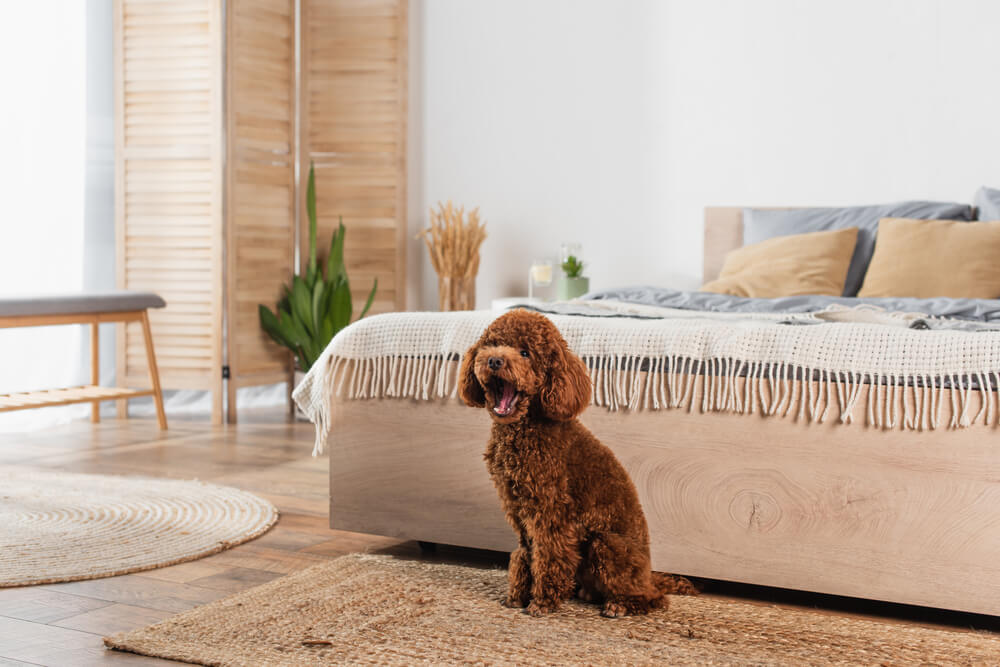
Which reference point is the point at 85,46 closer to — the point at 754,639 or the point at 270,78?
the point at 270,78

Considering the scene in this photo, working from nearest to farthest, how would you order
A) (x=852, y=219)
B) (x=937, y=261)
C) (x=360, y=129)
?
(x=937, y=261)
(x=852, y=219)
(x=360, y=129)

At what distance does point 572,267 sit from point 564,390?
249cm

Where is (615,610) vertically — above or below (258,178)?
below

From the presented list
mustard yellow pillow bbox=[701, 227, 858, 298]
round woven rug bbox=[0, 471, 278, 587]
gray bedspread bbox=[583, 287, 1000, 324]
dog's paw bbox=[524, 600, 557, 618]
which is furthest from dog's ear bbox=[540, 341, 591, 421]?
mustard yellow pillow bbox=[701, 227, 858, 298]

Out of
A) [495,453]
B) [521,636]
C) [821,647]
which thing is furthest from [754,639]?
[495,453]

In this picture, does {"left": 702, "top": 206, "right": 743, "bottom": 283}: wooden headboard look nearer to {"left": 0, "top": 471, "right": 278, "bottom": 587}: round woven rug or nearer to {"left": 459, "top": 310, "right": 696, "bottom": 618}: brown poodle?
{"left": 0, "top": 471, "right": 278, "bottom": 587}: round woven rug

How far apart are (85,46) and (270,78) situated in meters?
0.81

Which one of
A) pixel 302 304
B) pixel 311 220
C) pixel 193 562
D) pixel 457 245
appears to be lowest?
pixel 193 562

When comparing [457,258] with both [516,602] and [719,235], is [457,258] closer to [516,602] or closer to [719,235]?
[719,235]

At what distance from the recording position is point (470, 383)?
1735 millimetres

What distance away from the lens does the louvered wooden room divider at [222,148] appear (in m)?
4.20

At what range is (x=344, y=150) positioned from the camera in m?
4.61

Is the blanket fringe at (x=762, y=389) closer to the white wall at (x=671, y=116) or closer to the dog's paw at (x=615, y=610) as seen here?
the dog's paw at (x=615, y=610)

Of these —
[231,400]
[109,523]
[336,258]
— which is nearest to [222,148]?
[336,258]
